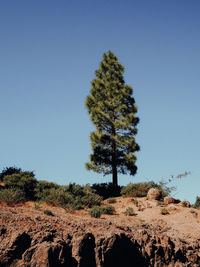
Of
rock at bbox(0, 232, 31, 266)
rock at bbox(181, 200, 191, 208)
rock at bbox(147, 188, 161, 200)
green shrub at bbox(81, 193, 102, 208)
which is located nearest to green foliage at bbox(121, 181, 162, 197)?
rock at bbox(147, 188, 161, 200)

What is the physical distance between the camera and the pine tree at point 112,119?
2202cm

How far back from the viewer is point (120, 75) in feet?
82.4

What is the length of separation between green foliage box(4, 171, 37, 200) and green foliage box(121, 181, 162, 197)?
716 centimetres

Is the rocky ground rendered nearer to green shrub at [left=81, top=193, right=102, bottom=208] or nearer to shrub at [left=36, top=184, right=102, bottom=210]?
shrub at [left=36, top=184, right=102, bottom=210]

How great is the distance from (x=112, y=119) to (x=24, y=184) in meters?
11.8

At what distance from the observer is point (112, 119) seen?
2350 centimetres

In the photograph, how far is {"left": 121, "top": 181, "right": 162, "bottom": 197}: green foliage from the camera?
1761 centimetres

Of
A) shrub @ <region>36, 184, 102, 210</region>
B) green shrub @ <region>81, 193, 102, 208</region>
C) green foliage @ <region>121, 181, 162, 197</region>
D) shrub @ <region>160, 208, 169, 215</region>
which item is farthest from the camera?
green foliage @ <region>121, 181, 162, 197</region>

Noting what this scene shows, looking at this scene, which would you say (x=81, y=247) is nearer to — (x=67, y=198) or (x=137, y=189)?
(x=67, y=198)

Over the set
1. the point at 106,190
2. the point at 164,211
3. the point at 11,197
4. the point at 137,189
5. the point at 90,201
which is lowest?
the point at 164,211

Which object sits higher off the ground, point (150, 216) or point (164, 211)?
point (164, 211)

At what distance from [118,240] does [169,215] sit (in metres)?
7.12

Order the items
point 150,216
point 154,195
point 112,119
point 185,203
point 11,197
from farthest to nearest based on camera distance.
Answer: point 112,119 → point 154,195 → point 185,203 → point 150,216 → point 11,197

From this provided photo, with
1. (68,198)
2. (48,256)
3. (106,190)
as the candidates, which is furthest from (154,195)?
(48,256)
